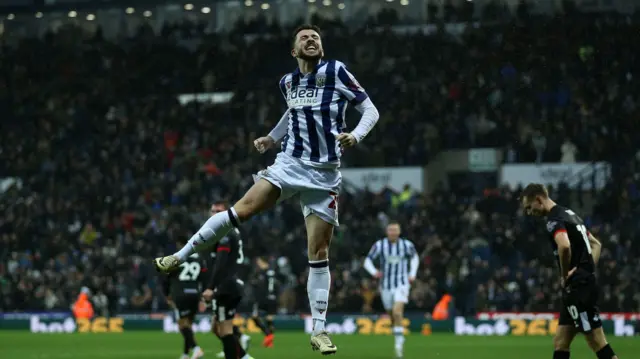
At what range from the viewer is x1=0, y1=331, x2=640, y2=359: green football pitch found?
19.3m

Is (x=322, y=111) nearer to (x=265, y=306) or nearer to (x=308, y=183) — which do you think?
(x=308, y=183)

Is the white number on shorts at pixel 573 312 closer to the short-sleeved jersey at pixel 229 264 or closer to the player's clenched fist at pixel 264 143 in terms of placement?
the player's clenched fist at pixel 264 143

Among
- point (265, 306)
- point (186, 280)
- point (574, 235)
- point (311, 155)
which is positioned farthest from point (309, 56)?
point (265, 306)

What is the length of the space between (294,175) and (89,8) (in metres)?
30.9

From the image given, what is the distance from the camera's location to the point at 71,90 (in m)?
39.3

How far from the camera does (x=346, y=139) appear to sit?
932cm

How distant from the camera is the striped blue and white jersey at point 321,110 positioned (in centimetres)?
976

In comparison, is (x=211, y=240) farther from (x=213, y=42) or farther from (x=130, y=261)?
(x=213, y=42)

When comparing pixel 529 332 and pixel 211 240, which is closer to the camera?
pixel 211 240

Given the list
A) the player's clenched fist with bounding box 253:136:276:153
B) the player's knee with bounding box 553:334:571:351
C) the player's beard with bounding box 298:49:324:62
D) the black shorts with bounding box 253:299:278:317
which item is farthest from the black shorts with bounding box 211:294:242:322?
the black shorts with bounding box 253:299:278:317

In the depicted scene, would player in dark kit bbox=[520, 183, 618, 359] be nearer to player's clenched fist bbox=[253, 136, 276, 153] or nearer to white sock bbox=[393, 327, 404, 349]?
player's clenched fist bbox=[253, 136, 276, 153]

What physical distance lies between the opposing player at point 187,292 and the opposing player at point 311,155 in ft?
24.7

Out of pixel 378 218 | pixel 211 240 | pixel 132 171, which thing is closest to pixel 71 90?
pixel 132 171

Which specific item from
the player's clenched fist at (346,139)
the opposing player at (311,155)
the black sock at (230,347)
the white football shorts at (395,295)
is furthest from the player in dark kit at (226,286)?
the white football shorts at (395,295)
